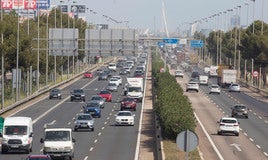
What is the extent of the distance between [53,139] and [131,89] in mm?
57925

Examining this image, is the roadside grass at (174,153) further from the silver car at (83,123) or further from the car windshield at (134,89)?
the car windshield at (134,89)

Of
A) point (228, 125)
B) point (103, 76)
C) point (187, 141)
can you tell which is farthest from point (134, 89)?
point (187, 141)

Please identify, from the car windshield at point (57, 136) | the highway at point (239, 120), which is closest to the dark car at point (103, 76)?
the highway at point (239, 120)

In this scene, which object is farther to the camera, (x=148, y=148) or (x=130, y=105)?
(x=130, y=105)

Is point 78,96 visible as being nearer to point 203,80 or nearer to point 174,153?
point 203,80

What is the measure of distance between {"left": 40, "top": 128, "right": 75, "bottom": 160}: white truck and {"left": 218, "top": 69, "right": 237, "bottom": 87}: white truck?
3694 inches

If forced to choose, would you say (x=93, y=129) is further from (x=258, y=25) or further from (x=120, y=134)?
(x=258, y=25)

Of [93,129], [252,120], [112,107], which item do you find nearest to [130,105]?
[112,107]

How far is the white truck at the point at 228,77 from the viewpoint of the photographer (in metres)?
141

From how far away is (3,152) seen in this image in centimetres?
5122

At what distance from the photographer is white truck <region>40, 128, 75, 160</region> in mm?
47250

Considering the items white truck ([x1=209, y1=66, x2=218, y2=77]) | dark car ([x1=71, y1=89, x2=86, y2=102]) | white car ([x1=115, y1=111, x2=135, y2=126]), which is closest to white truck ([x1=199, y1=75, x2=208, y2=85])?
white truck ([x1=209, y1=66, x2=218, y2=77])

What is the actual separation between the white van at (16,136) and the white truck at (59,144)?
2906 mm

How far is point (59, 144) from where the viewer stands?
4747 centimetres
